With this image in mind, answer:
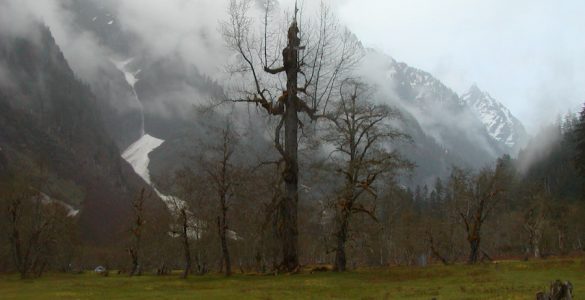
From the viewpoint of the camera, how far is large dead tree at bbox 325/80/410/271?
3959 cm

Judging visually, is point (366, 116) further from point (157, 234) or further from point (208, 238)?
point (157, 234)

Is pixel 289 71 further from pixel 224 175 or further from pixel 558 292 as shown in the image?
pixel 558 292

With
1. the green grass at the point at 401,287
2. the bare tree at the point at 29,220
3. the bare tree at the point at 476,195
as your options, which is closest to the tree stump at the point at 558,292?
the green grass at the point at 401,287

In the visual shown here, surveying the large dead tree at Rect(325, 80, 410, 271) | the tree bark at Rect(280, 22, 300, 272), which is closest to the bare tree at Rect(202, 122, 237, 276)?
the large dead tree at Rect(325, 80, 410, 271)

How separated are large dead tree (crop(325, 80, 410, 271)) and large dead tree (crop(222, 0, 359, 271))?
1.89m

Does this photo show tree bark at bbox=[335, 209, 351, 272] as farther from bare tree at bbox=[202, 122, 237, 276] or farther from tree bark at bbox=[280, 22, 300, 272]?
bare tree at bbox=[202, 122, 237, 276]

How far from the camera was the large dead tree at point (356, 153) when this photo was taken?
1559 inches

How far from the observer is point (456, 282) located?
95.3 feet

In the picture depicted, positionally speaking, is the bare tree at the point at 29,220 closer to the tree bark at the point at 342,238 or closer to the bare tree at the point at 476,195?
the tree bark at the point at 342,238

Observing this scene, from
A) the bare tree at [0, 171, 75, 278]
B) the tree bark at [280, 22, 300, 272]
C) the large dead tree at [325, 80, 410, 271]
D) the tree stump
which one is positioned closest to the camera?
the tree stump

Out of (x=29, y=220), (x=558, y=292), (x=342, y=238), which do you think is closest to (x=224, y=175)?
(x=342, y=238)

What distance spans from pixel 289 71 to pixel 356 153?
29.0 feet

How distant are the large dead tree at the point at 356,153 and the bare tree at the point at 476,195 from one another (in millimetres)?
19798

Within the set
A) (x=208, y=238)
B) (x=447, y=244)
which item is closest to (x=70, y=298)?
(x=208, y=238)
